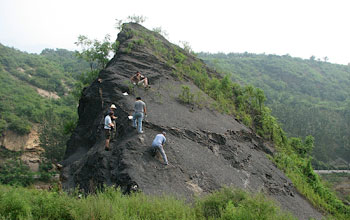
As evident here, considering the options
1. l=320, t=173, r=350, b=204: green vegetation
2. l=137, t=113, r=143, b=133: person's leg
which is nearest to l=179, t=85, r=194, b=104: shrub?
l=137, t=113, r=143, b=133: person's leg

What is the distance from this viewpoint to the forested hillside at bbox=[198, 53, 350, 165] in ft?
182

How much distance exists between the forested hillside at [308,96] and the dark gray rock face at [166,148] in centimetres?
1020

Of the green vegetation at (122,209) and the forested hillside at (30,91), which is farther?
the forested hillside at (30,91)

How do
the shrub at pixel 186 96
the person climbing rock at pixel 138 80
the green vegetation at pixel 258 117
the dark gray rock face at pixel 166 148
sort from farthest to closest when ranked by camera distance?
the green vegetation at pixel 258 117 < the shrub at pixel 186 96 < the person climbing rock at pixel 138 80 < the dark gray rock face at pixel 166 148

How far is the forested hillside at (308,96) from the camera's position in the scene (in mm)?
55375

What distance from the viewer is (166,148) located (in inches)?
343

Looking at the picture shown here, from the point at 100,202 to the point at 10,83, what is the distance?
196ft

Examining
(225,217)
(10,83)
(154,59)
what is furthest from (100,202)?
(10,83)

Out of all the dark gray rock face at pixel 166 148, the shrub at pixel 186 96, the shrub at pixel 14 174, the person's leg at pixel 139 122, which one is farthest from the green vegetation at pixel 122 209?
the shrub at pixel 14 174

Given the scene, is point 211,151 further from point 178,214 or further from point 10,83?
point 10,83

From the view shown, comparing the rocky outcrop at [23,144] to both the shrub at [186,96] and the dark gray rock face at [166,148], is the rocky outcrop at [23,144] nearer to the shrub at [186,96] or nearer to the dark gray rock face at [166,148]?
the dark gray rock face at [166,148]

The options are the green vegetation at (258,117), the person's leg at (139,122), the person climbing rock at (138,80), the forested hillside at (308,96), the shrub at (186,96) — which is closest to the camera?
the person's leg at (139,122)

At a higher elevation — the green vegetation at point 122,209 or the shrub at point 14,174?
the green vegetation at point 122,209

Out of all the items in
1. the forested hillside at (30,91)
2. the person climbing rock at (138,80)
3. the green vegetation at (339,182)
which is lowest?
the green vegetation at (339,182)
